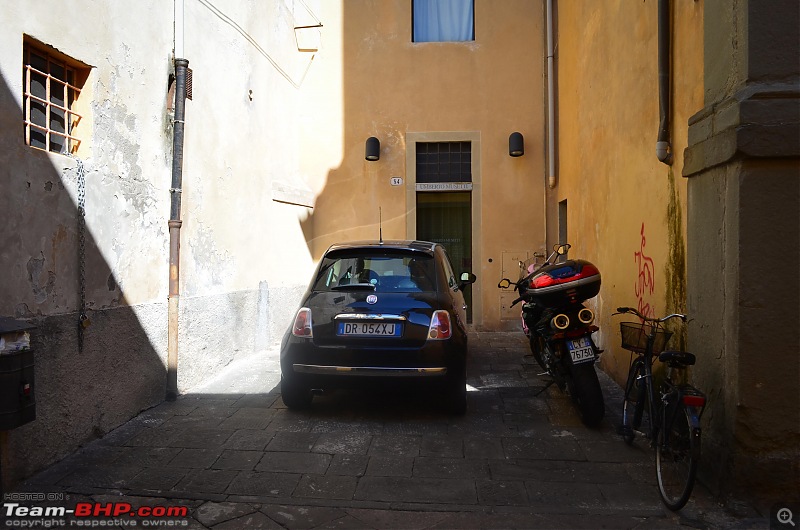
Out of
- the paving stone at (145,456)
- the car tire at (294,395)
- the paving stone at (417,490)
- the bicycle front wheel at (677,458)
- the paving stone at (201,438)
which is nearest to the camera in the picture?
the bicycle front wheel at (677,458)

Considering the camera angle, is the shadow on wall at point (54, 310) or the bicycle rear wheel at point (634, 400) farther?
the bicycle rear wheel at point (634, 400)

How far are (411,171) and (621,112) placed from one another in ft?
16.9

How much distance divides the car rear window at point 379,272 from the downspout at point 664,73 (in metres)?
2.22

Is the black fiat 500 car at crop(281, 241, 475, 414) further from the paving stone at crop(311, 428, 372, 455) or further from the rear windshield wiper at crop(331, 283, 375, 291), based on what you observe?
the paving stone at crop(311, 428, 372, 455)

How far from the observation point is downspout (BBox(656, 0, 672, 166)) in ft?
16.4

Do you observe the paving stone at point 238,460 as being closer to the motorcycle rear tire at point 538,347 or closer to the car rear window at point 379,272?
the car rear window at point 379,272

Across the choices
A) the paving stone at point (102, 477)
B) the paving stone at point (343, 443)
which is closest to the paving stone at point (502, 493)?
the paving stone at point (343, 443)

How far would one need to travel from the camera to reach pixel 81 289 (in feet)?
15.7

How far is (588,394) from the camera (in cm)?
516

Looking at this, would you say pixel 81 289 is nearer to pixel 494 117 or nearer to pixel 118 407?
pixel 118 407

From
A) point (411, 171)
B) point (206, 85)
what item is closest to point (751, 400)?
point (206, 85)

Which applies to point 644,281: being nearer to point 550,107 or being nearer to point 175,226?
point 175,226

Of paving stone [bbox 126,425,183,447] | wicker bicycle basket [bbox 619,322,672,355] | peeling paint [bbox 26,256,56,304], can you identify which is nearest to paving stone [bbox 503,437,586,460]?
wicker bicycle basket [bbox 619,322,672,355]

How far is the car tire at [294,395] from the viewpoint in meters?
5.48
